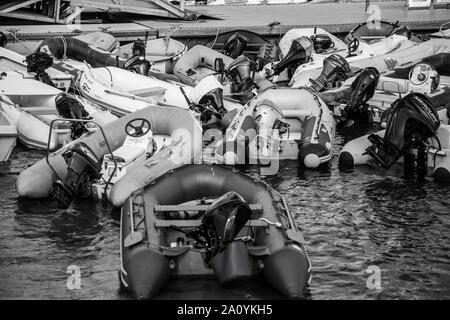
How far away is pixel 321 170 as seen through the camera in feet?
31.5

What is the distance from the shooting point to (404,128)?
29.9 ft

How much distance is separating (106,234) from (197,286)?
1.56 m

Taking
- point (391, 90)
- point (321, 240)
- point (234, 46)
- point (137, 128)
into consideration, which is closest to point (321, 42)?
point (234, 46)

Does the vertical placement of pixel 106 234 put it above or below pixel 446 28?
below

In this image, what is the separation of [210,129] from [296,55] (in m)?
3.46

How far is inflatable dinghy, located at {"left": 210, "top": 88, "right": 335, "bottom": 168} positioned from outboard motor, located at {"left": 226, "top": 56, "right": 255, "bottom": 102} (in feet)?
4.79

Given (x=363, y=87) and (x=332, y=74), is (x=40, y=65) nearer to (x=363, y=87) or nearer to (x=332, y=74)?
(x=332, y=74)

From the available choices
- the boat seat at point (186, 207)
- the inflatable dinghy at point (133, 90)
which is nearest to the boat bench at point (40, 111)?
the inflatable dinghy at point (133, 90)

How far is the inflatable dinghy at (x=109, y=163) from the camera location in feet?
26.3

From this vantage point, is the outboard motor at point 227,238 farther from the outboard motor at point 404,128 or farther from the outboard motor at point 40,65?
the outboard motor at point 40,65

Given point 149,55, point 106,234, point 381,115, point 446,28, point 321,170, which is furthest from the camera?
point 446,28
